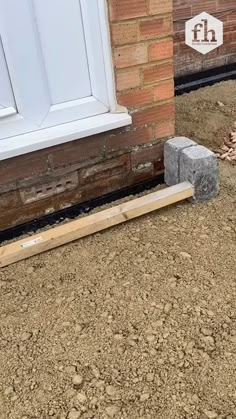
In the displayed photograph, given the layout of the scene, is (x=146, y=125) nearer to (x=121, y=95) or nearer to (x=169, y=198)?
(x=121, y=95)

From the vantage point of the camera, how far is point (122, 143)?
2557 millimetres

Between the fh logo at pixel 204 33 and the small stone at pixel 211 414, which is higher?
the fh logo at pixel 204 33

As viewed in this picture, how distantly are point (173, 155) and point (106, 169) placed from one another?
1.28 feet

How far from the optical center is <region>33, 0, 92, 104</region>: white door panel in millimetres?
2125

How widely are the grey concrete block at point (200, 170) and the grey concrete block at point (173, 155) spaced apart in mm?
33

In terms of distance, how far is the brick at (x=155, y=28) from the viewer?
7.63 ft

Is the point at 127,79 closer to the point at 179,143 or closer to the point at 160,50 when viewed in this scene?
the point at 160,50

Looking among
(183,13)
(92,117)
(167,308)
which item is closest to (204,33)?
(183,13)

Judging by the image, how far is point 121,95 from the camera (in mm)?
2418

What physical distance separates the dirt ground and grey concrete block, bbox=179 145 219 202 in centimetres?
8

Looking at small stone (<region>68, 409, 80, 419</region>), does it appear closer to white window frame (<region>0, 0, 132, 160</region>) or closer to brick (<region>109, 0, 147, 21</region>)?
white window frame (<region>0, 0, 132, 160</region>)

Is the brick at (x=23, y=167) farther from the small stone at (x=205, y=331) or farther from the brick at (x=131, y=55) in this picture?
the small stone at (x=205, y=331)

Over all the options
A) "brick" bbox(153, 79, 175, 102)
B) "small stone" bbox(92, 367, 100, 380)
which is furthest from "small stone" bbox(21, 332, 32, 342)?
"brick" bbox(153, 79, 175, 102)

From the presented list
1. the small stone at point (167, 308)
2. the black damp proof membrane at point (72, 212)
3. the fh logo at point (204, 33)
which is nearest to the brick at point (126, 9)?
the black damp proof membrane at point (72, 212)
